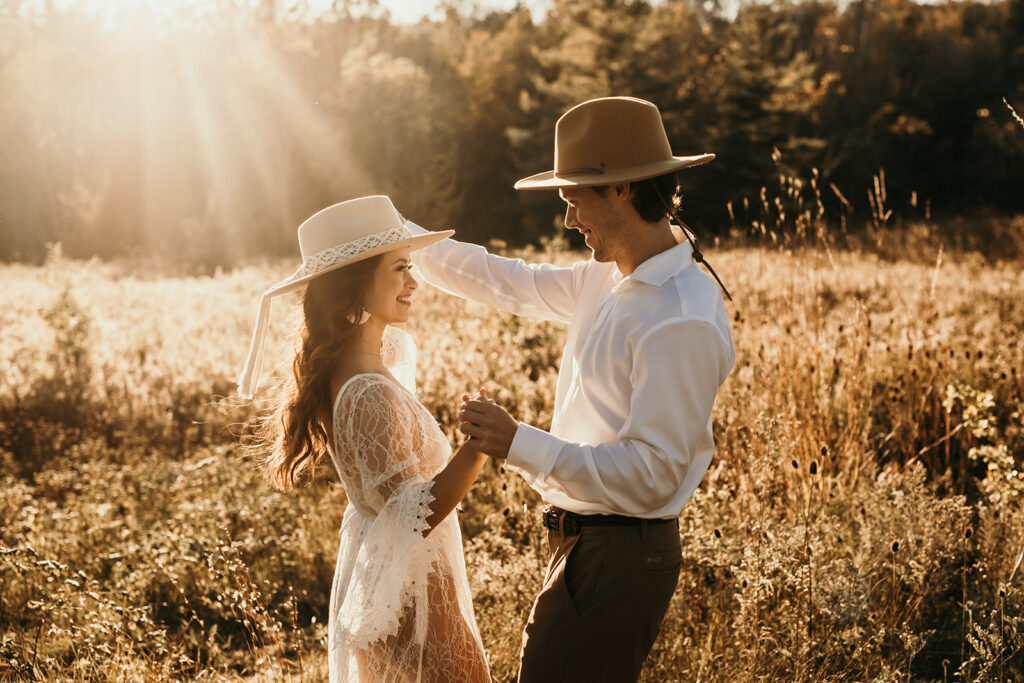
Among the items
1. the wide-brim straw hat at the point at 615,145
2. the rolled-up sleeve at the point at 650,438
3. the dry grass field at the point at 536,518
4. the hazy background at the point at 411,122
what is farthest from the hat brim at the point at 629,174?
the hazy background at the point at 411,122

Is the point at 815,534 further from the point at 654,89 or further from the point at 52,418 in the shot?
the point at 654,89

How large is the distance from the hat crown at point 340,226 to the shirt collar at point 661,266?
32.2 inches

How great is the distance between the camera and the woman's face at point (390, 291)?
258 cm

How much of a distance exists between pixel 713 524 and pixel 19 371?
7.61 metres

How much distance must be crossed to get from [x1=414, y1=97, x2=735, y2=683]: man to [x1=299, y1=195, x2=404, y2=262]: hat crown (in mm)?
562

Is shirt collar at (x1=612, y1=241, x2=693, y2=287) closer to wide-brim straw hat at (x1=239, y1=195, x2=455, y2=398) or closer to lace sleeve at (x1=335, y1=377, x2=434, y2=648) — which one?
wide-brim straw hat at (x1=239, y1=195, x2=455, y2=398)

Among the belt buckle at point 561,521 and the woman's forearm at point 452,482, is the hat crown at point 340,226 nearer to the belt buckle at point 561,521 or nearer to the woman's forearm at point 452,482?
the woman's forearm at point 452,482

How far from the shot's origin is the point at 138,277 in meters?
22.8

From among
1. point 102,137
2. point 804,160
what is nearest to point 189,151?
point 102,137

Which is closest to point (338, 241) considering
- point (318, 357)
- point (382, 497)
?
point (318, 357)

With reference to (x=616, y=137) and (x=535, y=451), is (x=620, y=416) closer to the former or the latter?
(x=535, y=451)

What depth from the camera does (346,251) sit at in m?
2.50

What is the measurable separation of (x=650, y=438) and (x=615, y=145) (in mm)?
858

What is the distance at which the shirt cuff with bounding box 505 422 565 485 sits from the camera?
2080 millimetres
